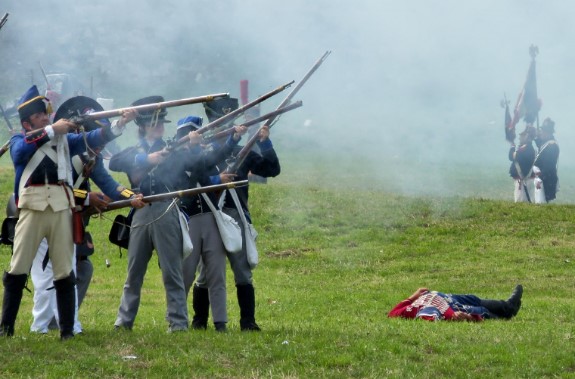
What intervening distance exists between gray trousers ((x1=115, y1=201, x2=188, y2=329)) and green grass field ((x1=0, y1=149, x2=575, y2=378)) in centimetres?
31

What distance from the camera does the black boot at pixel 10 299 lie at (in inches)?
377

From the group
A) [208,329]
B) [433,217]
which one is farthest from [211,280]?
[433,217]

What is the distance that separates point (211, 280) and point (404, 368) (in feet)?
8.36

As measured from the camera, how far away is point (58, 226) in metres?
9.54

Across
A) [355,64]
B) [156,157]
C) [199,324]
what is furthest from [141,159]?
[355,64]

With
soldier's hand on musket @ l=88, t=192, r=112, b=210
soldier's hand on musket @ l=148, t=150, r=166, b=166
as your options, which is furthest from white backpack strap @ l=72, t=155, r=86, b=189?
soldier's hand on musket @ l=148, t=150, r=166, b=166

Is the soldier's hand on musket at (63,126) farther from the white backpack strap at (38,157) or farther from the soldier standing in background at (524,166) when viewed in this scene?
the soldier standing in background at (524,166)

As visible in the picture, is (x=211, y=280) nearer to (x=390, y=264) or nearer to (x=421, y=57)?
(x=390, y=264)

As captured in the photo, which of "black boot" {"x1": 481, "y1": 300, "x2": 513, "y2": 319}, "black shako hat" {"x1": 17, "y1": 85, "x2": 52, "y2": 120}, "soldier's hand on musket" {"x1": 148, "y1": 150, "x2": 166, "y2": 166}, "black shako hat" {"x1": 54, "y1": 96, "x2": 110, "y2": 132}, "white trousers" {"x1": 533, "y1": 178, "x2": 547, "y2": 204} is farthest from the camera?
"white trousers" {"x1": 533, "y1": 178, "x2": 547, "y2": 204}

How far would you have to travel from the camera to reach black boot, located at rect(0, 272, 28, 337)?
9.58 metres

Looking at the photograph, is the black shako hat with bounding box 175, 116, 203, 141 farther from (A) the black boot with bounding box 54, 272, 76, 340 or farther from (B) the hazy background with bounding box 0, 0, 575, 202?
(B) the hazy background with bounding box 0, 0, 575, 202

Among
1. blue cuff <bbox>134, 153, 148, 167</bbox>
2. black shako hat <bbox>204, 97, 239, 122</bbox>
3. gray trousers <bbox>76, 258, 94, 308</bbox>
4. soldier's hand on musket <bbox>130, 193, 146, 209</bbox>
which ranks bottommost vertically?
gray trousers <bbox>76, 258, 94, 308</bbox>

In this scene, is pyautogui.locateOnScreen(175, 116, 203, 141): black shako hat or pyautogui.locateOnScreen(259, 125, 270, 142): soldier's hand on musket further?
pyautogui.locateOnScreen(259, 125, 270, 142): soldier's hand on musket

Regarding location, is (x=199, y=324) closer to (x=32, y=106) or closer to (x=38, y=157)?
(x=38, y=157)
